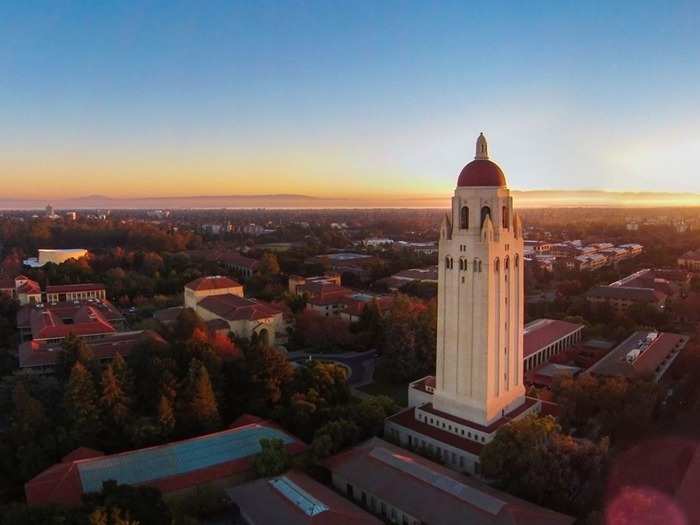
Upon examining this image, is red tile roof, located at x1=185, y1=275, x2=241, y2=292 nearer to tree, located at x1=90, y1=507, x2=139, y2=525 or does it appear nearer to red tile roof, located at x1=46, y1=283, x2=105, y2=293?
red tile roof, located at x1=46, y1=283, x2=105, y2=293

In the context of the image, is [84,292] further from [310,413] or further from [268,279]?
[310,413]

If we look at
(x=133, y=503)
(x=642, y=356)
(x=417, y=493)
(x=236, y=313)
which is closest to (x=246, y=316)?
(x=236, y=313)

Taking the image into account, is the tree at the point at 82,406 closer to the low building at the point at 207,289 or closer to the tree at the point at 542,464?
the tree at the point at 542,464

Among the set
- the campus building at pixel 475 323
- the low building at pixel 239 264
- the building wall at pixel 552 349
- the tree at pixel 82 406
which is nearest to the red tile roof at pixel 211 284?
the low building at pixel 239 264

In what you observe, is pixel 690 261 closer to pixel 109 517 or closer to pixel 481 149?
pixel 481 149

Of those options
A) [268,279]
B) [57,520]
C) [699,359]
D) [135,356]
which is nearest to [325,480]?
[57,520]
